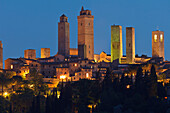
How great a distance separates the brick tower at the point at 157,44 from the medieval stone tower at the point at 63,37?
1233 centimetres

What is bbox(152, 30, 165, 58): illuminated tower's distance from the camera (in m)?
81.9

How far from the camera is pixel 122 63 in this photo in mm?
77625

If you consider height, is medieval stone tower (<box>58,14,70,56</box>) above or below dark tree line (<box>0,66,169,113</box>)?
above

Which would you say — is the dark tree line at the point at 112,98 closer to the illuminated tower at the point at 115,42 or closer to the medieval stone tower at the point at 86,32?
the illuminated tower at the point at 115,42

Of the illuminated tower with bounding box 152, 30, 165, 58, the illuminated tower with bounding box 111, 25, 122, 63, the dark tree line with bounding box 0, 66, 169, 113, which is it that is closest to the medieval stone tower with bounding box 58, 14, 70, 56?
the illuminated tower with bounding box 111, 25, 122, 63

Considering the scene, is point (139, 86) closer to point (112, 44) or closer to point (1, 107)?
point (1, 107)

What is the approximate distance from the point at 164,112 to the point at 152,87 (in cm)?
438

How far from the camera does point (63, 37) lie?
273 feet

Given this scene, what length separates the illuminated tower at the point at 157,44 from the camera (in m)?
81.9

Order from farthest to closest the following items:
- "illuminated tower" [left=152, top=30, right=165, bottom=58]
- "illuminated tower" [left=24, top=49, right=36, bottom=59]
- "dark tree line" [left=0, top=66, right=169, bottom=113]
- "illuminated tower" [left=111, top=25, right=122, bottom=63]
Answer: "illuminated tower" [left=24, top=49, right=36, bottom=59] → "illuminated tower" [left=152, top=30, right=165, bottom=58] → "illuminated tower" [left=111, top=25, right=122, bottom=63] → "dark tree line" [left=0, top=66, right=169, bottom=113]

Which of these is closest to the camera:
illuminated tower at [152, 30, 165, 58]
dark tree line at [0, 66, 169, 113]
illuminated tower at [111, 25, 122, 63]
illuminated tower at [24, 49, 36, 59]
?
dark tree line at [0, 66, 169, 113]

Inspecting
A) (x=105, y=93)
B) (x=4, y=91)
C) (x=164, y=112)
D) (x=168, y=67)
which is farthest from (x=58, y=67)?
(x=164, y=112)

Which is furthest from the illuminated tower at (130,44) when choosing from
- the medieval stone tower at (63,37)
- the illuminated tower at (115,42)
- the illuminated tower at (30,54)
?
the illuminated tower at (30,54)

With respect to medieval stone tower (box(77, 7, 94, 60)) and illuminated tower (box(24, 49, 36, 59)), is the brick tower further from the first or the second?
illuminated tower (box(24, 49, 36, 59))
